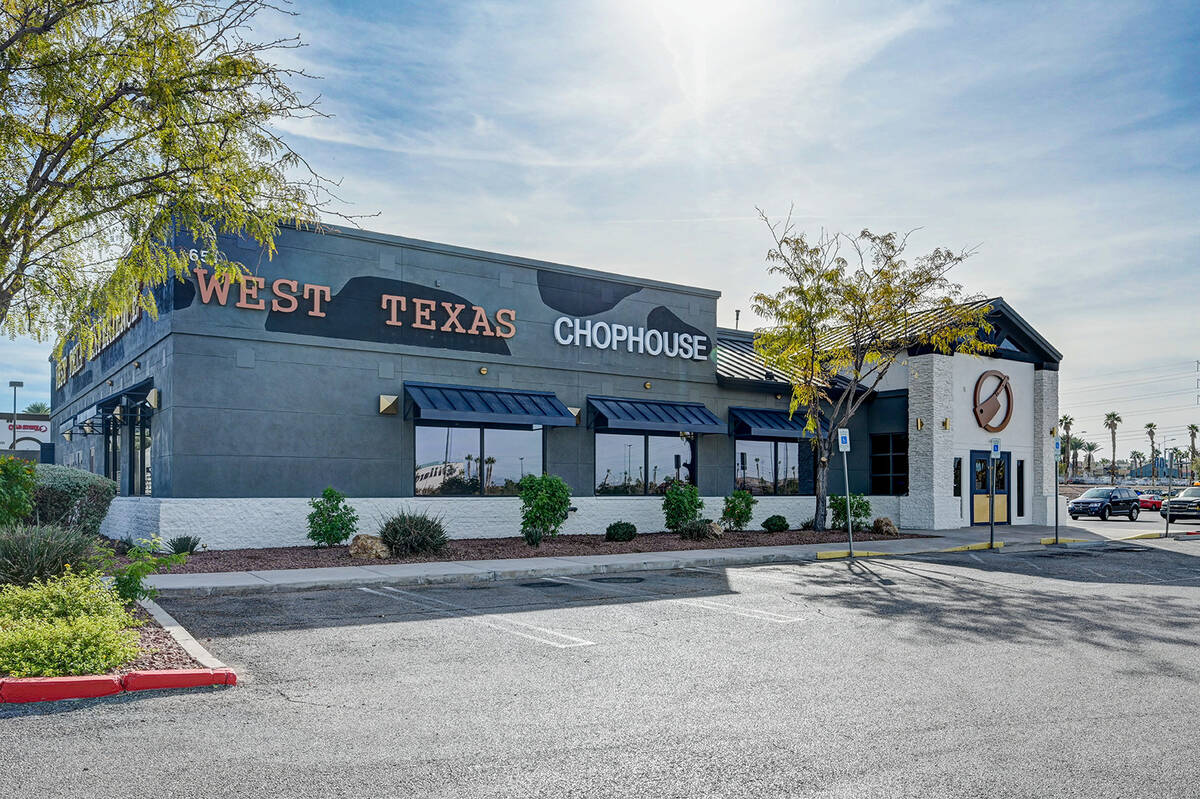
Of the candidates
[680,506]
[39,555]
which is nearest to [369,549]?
[39,555]

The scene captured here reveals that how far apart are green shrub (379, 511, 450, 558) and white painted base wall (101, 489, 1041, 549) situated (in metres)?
2.63

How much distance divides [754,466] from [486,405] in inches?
356

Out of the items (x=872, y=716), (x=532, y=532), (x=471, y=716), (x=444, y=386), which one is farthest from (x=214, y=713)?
(x=444, y=386)

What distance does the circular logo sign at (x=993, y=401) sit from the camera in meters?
28.5

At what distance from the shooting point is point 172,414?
17938mm

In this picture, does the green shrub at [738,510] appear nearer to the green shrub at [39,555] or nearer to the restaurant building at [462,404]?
the restaurant building at [462,404]

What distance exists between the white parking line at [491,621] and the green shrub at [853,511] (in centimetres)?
1476

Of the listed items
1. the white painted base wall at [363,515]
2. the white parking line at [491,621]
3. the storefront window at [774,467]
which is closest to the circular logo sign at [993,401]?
the white painted base wall at [363,515]

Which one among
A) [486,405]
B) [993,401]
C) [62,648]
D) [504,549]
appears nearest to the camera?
[62,648]

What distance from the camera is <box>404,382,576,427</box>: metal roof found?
20047 mm

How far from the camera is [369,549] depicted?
1647 centimetres

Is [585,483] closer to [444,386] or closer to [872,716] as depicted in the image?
[444,386]

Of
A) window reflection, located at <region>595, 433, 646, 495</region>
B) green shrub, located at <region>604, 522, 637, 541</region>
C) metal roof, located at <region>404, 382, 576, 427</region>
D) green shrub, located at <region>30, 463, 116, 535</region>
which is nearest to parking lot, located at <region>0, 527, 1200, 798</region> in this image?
green shrub, located at <region>30, 463, 116, 535</region>

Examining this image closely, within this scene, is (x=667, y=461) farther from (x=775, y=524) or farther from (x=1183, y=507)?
(x=1183, y=507)
